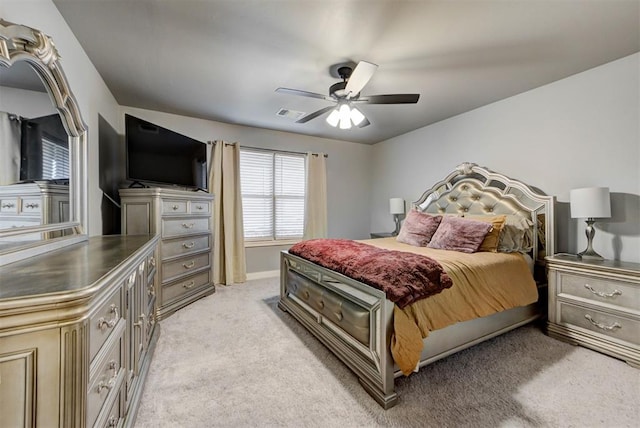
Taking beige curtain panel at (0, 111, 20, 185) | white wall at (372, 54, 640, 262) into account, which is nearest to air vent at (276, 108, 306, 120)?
white wall at (372, 54, 640, 262)

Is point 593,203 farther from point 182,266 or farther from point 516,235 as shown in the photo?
point 182,266

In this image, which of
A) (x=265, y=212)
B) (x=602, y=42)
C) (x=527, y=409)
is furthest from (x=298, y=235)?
(x=602, y=42)

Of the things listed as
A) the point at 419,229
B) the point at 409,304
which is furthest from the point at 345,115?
the point at 409,304

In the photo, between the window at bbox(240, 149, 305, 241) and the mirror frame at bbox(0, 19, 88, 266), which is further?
the window at bbox(240, 149, 305, 241)

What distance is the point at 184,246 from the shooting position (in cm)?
302

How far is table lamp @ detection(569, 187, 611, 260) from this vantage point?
2.21m

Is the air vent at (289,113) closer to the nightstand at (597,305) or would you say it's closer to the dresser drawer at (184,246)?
the dresser drawer at (184,246)

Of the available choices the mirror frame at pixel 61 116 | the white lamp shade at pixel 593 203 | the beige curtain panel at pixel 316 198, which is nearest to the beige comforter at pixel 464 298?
the white lamp shade at pixel 593 203

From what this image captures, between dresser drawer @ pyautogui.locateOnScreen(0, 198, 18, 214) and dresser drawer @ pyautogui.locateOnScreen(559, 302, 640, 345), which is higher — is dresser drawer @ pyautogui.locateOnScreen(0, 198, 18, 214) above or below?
above

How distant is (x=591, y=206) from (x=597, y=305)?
0.79m

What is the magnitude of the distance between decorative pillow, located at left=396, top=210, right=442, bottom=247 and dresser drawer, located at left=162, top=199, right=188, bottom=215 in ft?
8.30

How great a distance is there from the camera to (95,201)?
94.0 inches

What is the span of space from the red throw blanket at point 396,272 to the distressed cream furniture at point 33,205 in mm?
1721

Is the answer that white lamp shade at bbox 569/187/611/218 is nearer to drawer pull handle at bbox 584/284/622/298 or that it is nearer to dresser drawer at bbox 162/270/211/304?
drawer pull handle at bbox 584/284/622/298
